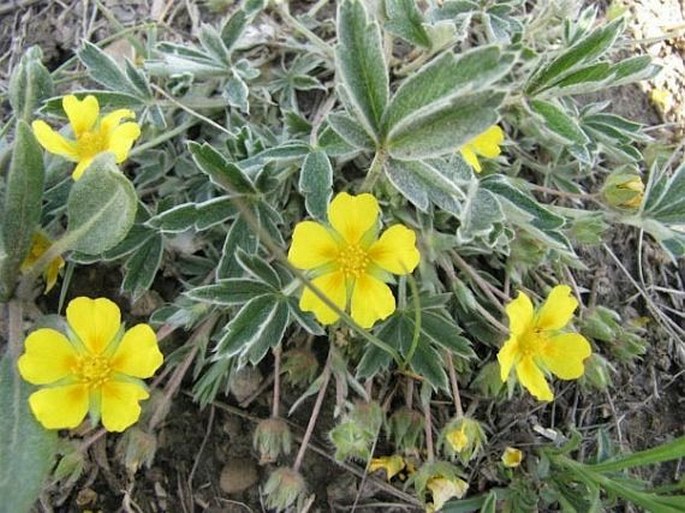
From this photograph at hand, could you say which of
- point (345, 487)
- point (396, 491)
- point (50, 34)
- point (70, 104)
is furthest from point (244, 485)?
point (50, 34)

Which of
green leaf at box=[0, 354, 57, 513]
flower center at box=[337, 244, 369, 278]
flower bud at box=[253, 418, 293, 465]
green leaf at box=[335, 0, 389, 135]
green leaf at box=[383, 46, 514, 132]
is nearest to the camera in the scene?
green leaf at box=[383, 46, 514, 132]

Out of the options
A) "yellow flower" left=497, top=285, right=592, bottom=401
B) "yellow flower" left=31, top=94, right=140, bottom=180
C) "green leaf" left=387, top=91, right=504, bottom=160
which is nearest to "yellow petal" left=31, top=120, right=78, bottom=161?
"yellow flower" left=31, top=94, right=140, bottom=180

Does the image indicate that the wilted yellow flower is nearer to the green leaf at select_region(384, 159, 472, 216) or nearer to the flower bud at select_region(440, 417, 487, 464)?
the flower bud at select_region(440, 417, 487, 464)

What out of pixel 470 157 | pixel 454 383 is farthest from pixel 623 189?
pixel 454 383

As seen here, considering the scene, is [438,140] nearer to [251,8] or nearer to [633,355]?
[251,8]

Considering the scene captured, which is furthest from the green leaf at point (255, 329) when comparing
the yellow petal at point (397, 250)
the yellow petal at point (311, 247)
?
the yellow petal at point (397, 250)

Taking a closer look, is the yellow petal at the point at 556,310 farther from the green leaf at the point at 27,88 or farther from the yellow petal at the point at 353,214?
the green leaf at the point at 27,88

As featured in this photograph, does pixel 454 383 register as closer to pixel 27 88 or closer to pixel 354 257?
pixel 354 257
